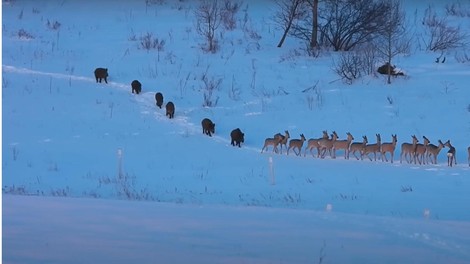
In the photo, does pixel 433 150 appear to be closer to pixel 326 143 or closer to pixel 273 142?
pixel 326 143

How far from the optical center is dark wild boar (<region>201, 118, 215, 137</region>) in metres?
23.6

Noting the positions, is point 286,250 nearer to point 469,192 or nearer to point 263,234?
point 263,234

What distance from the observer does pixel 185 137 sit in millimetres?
23469

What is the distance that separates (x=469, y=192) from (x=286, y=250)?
975 cm

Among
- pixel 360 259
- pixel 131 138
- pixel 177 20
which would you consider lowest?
pixel 360 259

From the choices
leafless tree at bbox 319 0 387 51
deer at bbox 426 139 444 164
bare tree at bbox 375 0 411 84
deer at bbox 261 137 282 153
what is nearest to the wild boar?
deer at bbox 261 137 282 153

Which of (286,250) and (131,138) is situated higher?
(131,138)

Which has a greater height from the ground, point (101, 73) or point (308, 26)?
point (308, 26)

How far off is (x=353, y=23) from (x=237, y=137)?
13014 mm

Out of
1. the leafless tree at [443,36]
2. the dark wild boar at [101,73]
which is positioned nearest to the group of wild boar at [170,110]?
the dark wild boar at [101,73]

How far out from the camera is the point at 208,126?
77.5 ft

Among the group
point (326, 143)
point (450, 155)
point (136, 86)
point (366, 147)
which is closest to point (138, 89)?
point (136, 86)

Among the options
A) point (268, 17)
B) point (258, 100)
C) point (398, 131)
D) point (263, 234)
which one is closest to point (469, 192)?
point (398, 131)

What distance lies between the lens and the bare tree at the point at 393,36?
100.0 feet
